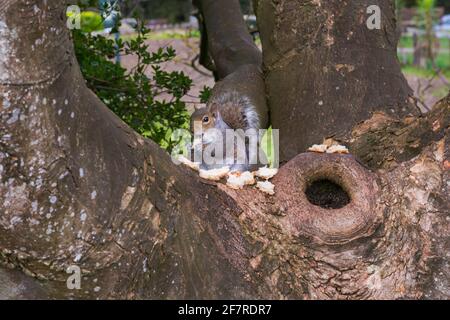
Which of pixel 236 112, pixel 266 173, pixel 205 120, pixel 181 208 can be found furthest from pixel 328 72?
pixel 181 208

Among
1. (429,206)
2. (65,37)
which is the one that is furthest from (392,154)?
(65,37)

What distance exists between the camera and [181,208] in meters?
1.95

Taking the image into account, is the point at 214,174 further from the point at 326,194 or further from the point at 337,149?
the point at 337,149

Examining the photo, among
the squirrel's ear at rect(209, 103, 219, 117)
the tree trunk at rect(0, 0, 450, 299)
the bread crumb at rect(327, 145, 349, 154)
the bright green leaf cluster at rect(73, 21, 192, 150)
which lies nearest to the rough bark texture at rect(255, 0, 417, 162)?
the tree trunk at rect(0, 0, 450, 299)

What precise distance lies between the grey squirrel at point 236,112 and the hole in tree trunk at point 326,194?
0.36 m

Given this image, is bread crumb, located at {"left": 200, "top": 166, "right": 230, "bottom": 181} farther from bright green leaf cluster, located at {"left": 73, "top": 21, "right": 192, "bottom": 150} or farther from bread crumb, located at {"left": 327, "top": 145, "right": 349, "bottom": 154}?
bright green leaf cluster, located at {"left": 73, "top": 21, "right": 192, "bottom": 150}

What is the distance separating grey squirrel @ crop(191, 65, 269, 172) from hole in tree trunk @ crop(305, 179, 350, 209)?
1.19 feet

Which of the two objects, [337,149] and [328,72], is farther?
[328,72]

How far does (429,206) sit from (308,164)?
0.40 metres

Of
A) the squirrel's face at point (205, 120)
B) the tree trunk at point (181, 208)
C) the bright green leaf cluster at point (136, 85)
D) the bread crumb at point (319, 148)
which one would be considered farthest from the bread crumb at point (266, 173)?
the bright green leaf cluster at point (136, 85)

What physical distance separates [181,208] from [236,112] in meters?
0.84

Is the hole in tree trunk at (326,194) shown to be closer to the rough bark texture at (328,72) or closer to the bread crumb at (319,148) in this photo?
the bread crumb at (319,148)

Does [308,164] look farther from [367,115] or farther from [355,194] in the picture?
[367,115]

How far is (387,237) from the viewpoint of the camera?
205 centimetres
